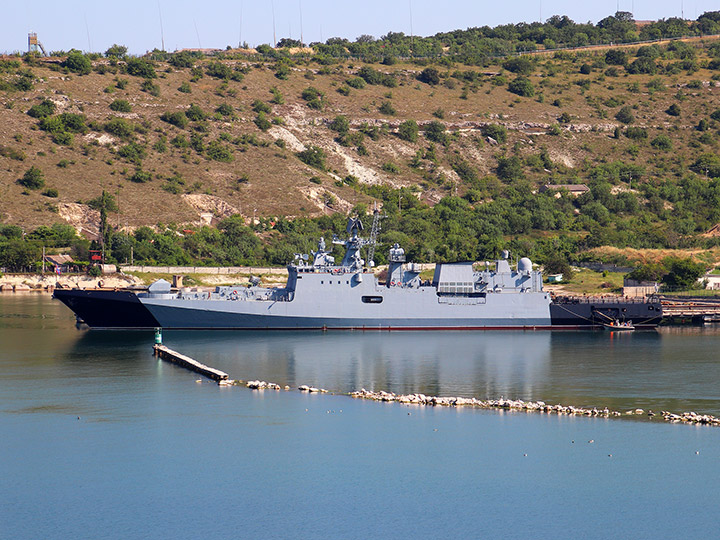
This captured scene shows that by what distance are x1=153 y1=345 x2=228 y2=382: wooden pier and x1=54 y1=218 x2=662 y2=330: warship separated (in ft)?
28.4

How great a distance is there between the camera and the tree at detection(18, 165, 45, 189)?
10443 cm

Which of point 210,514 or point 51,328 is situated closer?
point 210,514

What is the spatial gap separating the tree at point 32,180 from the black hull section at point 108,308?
180 ft

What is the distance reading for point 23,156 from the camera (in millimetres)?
108812

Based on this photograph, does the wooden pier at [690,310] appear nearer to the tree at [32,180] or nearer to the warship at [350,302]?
the warship at [350,302]

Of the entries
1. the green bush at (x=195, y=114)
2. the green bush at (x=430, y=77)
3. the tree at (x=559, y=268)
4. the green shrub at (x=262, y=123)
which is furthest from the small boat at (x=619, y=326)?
the green bush at (x=430, y=77)

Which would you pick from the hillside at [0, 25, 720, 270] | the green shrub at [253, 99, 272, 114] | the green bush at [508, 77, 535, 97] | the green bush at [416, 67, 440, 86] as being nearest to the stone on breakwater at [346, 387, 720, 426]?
the hillside at [0, 25, 720, 270]

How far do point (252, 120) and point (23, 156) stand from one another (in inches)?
1305

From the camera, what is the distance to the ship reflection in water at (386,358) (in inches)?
1495

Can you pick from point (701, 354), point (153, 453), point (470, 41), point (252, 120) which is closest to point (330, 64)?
point (252, 120)

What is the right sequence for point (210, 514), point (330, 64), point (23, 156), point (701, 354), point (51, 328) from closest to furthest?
point (210, 514) → point (701, 354) → point (51, 328) → point (23, 156) → point (330, 64)

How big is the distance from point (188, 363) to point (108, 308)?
1474 centimetres

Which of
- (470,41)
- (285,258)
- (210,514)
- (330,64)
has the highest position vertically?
(470,41)

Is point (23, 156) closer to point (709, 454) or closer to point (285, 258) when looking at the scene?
point (285, 258)
